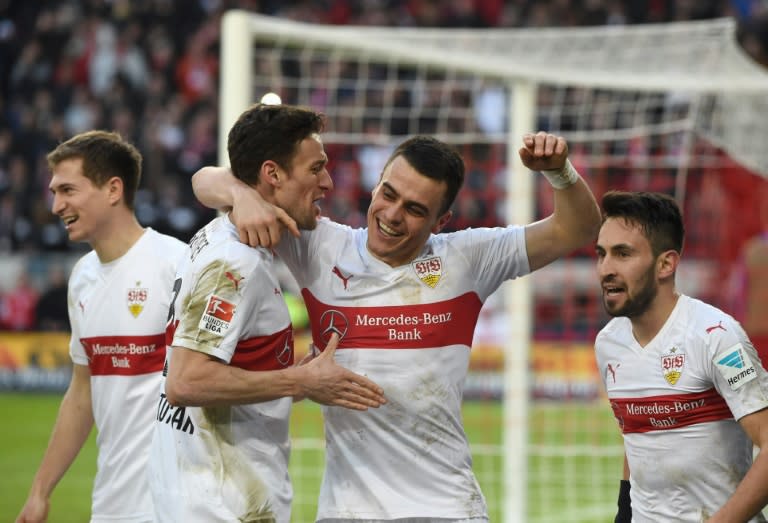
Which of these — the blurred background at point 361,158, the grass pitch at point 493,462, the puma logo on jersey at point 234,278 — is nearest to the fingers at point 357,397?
the puma logo on jersey at point 234,278

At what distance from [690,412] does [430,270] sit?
105cm

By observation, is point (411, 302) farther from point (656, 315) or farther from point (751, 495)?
point (751, 495)

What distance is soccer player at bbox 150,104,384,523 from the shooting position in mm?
3691

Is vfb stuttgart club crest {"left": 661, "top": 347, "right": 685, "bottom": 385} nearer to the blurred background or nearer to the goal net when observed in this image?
the goal net

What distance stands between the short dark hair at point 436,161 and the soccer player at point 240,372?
1.17 feet

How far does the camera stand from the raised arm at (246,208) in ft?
12.7

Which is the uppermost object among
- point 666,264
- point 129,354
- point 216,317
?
point 666,264

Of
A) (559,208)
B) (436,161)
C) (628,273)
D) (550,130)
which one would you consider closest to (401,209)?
(436,161)

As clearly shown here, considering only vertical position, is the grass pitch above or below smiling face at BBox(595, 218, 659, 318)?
below

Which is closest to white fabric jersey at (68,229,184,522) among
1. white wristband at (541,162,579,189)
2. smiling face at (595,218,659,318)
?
white wristband at (541,162,579,189)

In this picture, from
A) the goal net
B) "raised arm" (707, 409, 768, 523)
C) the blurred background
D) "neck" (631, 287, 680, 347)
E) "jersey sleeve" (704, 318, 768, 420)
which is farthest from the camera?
the blurred background

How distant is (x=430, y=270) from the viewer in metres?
4.23

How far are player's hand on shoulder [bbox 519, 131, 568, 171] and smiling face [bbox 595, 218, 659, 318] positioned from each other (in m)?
0.34

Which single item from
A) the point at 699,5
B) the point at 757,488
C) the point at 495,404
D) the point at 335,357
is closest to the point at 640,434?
the point at 757,488
